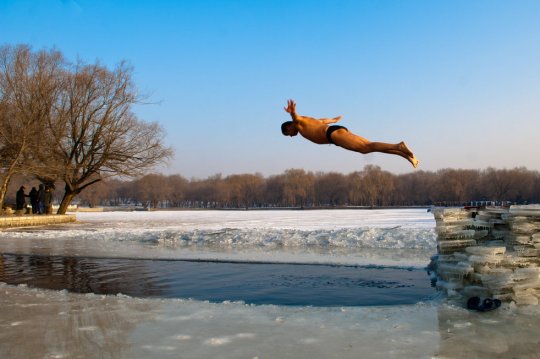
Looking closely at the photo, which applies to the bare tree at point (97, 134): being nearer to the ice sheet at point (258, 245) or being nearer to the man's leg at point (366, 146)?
the ice sheet at point (258, 245)

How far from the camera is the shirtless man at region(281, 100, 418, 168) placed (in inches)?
223

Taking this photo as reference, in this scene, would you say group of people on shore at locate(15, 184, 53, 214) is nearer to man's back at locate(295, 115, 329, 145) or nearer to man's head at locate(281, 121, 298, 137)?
man's head at locate(281, 121, 298, 137)

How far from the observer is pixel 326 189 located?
12469 centimetres

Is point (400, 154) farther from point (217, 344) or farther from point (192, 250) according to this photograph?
point (192, 250)

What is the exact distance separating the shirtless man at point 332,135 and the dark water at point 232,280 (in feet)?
8.71

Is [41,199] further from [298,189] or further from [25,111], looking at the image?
[298,189]

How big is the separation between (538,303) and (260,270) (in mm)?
5881

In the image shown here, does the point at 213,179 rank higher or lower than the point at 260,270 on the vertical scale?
higher

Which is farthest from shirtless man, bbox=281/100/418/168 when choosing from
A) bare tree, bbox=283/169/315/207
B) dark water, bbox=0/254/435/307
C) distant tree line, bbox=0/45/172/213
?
bare tree, bbox=283/169/315/207

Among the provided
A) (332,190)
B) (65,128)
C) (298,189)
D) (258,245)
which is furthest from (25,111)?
(332,190)

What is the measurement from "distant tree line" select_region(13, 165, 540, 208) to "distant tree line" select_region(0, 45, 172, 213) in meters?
69.2

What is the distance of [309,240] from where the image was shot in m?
17.1

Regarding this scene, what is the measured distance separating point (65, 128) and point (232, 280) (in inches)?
1162

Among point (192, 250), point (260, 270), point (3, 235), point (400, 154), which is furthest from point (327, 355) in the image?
point (3, 235)
